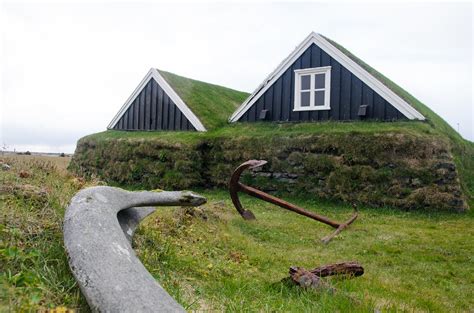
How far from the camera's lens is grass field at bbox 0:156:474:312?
3.34 m

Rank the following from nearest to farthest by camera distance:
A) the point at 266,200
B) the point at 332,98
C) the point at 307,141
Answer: the point at 266,200, the point at 307,141, the point at 332,98

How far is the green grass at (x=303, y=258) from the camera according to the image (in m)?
4.08

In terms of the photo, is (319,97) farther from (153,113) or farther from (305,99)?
(153,113)

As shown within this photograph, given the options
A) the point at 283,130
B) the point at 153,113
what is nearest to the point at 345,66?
the point at 283,130

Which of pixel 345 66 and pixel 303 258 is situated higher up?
pixel 345 66

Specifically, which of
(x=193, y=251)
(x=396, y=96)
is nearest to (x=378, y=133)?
(x=396, y=96)

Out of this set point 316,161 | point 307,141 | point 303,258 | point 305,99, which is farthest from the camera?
point 305,99

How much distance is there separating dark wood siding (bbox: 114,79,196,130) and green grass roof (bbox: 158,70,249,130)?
61cm

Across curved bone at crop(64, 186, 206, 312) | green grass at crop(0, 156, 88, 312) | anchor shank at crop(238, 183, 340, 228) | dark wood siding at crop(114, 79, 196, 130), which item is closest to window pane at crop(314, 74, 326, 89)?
dark wood siding at crop(114, 79, 196, 130)

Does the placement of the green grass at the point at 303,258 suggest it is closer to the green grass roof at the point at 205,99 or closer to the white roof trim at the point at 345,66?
the white roof trim at the point at 345,66

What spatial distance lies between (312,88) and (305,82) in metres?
0.48

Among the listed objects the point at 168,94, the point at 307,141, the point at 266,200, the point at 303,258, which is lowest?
the point at 303,258

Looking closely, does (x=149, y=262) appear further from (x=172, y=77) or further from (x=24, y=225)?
(x=172, y=77)

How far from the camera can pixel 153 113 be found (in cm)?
1970
